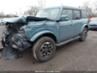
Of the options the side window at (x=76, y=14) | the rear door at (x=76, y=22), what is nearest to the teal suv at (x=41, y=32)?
the rear door at (x=76, y=22)

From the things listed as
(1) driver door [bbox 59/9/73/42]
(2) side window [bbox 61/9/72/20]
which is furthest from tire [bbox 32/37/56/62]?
(2) side window [bbox 61/9/72/20]

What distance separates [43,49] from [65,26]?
1.41 m

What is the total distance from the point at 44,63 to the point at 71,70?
0.96 m

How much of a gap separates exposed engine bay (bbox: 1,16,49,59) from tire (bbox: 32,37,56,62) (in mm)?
255

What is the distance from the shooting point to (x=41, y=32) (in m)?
4.57

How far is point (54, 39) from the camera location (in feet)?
16.9

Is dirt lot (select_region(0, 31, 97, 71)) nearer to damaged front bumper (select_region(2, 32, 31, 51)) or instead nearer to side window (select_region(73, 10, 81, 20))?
damaged front bumper (select_region(2, 32, 31, 51))

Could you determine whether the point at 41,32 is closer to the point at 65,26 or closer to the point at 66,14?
the point at 65,26

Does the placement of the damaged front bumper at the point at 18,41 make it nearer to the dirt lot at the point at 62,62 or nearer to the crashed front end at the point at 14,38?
the crashed front end at the point at 14,38

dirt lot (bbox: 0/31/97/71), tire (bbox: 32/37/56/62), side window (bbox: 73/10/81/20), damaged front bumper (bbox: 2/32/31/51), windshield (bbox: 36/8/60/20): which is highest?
windshield (bbox: 36/8/60/20)

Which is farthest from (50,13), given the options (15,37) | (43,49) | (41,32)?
(15,37)

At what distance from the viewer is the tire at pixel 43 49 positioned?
450 centimetres

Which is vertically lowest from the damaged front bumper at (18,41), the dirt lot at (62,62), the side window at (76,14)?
the dirt lot at (62,62)

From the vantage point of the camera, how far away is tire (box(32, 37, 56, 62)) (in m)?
4.50
